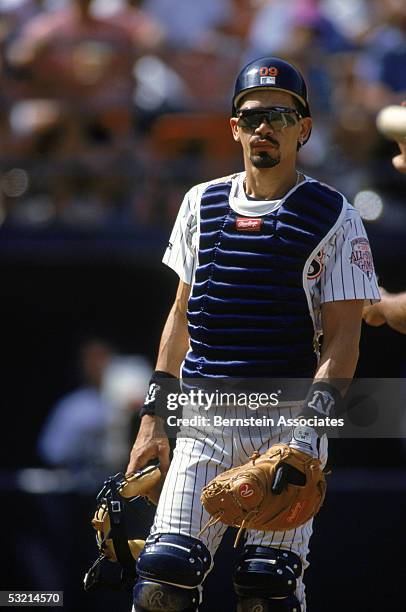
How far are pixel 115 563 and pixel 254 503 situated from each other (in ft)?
2.82

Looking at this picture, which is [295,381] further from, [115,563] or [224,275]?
[115,563]

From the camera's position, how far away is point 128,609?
6582 mm


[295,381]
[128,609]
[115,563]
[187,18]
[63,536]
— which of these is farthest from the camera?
[187,18]

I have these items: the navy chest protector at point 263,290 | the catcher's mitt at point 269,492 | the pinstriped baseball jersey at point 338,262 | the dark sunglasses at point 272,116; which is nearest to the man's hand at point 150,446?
the navy chest protector at point 263,290


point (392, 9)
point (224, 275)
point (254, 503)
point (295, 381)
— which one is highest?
point (392, 9)

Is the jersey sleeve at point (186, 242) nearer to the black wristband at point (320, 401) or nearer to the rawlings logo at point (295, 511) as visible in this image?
the black wristband at point (320, 401)

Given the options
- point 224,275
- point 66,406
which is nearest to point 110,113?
point 66,406

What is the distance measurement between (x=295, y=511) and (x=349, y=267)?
2.94 ft

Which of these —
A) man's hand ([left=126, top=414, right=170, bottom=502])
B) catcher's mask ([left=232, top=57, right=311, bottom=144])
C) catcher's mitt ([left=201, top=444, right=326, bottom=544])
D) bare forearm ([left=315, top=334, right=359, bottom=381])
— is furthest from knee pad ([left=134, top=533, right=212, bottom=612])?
catcher's mask ([left=232, top=57, right=311, bottom=144])

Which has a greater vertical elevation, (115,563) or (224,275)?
(224,275)

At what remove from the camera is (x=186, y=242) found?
475 cm

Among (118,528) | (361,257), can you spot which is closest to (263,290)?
(361,257)

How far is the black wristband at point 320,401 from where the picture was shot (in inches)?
167

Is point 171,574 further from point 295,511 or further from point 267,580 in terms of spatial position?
point 295,511
